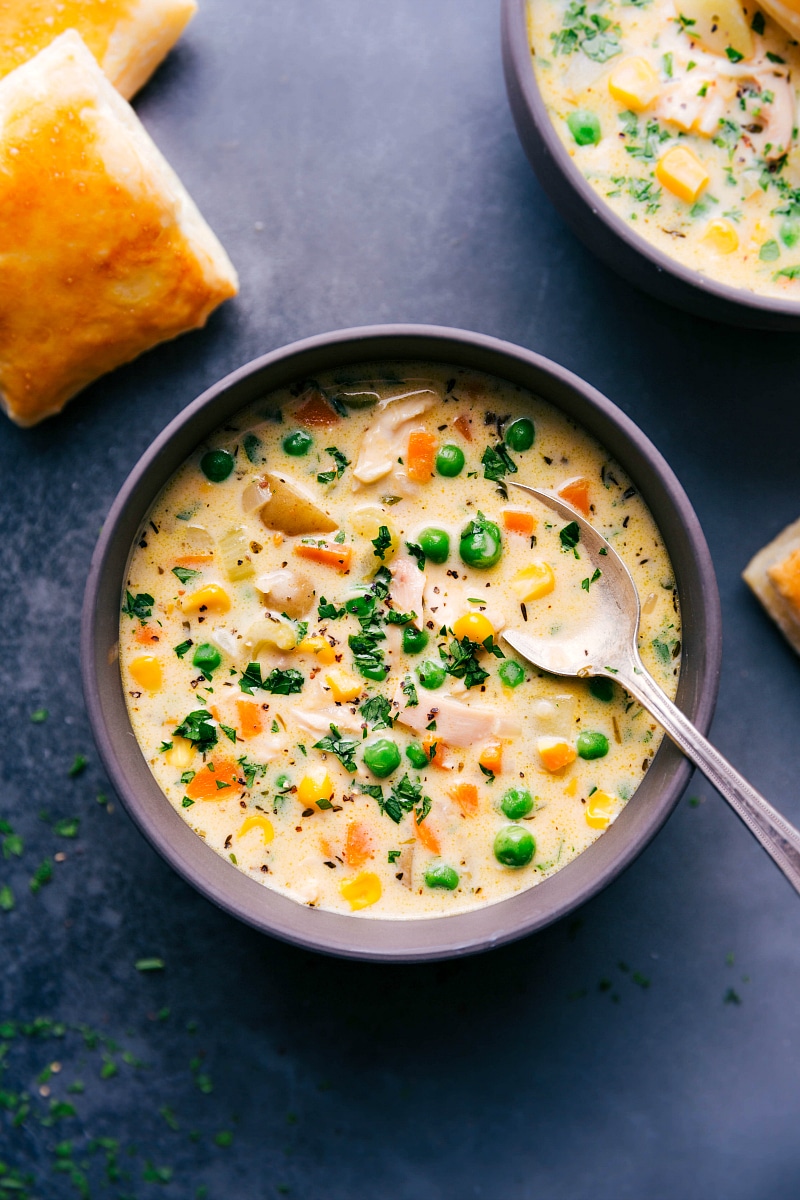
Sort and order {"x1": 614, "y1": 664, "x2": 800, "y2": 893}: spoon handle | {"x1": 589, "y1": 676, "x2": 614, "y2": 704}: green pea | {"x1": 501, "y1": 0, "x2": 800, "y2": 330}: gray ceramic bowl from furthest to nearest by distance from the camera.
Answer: {"x1": 589, "y1": 676, "x2": 614, "y2": 704}: green pea
{"x1": 501, "y1": 0, "x2": 800, "y2": 330}: gray ceramic bowl
{"x1": 614, "y1": 664, "x2": 800, "y2": 893}: spoon handle

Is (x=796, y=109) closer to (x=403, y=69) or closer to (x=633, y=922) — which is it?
(x=403, y=69)

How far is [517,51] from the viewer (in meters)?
3.07

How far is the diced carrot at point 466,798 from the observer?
3127 mm

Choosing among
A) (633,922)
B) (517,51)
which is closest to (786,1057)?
(633,922)

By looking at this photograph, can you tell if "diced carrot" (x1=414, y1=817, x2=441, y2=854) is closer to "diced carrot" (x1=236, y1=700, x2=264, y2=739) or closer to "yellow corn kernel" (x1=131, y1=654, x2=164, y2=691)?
"diced carrot" (x1=236, y1=700, x2=264, y2=739)

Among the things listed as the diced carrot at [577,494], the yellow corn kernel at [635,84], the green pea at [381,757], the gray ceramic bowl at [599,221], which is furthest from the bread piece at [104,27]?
the green pea at [381,757]

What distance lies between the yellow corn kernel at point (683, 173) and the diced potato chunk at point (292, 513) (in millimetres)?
1665

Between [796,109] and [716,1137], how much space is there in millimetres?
3772

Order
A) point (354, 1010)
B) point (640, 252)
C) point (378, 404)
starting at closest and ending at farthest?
point (640, 252), point (378, 404), point (354, 1010)

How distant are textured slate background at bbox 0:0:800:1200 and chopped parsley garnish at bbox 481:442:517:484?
2.06ft

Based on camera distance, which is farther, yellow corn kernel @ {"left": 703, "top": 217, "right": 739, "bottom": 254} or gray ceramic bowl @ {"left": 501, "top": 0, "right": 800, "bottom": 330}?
yellow corn kernel @ {"left": 703, "top": 217, "right": 739, "bottom": 254}

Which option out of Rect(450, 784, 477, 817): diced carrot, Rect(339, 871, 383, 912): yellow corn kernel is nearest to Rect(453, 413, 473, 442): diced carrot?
Rect(450, 784, 477, 817): diced carrot

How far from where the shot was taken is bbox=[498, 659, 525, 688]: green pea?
123 inches

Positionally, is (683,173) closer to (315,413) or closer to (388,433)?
(388,433)
